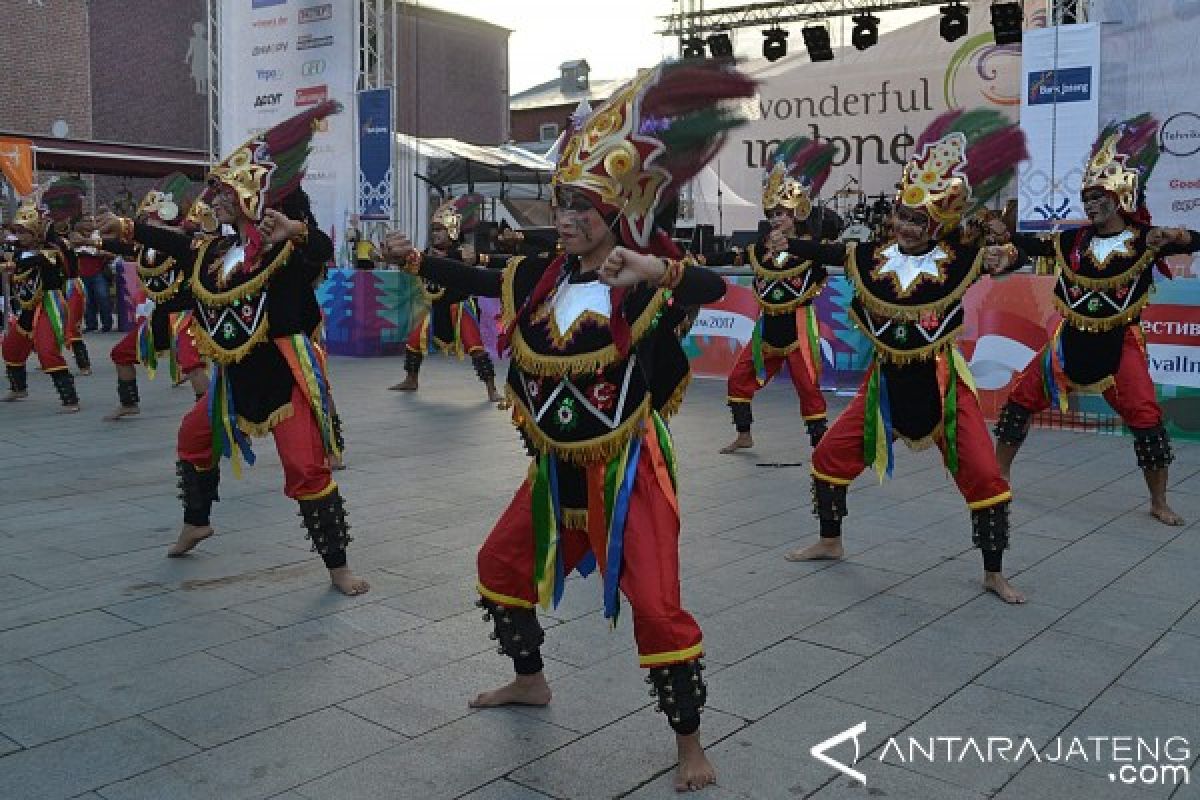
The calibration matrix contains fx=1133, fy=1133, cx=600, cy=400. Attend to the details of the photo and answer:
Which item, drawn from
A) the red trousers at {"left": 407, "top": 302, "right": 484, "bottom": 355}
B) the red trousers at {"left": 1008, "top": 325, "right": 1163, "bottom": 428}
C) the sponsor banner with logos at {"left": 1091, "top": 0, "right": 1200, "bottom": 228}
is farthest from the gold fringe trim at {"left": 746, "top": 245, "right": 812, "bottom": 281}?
the sponsor banner with logos at {"left": 1091, "top": 0, "right": 1200, "bottom": 228}

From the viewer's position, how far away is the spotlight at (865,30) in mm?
18031

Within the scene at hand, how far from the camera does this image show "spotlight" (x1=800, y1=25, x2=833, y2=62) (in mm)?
18781

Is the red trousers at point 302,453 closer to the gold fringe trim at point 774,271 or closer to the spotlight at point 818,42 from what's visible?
the gold fringe trim at point 774,271

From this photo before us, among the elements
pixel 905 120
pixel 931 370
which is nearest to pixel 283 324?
pixel 931 370

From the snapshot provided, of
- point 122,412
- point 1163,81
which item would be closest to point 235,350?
point 122,412

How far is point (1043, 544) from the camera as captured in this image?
5.70 m

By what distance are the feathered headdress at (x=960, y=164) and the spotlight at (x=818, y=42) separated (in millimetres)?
14474

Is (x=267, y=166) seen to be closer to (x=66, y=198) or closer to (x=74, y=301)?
(x=66, y=198)

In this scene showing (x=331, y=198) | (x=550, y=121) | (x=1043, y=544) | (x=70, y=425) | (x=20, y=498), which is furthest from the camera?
(x=550, y=121)

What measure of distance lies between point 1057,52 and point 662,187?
10.4 meters

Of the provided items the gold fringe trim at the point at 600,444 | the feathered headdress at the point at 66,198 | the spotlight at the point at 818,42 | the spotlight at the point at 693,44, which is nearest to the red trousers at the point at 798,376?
the gold fringe trim at the point at 600,444

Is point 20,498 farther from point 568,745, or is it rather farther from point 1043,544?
point 1043,544

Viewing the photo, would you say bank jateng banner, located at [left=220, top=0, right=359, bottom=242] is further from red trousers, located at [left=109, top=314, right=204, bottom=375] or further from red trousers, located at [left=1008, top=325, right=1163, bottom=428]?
red trousers, located at [left=1008, top=325, right=1163, bottom=428]

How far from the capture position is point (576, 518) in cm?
327
